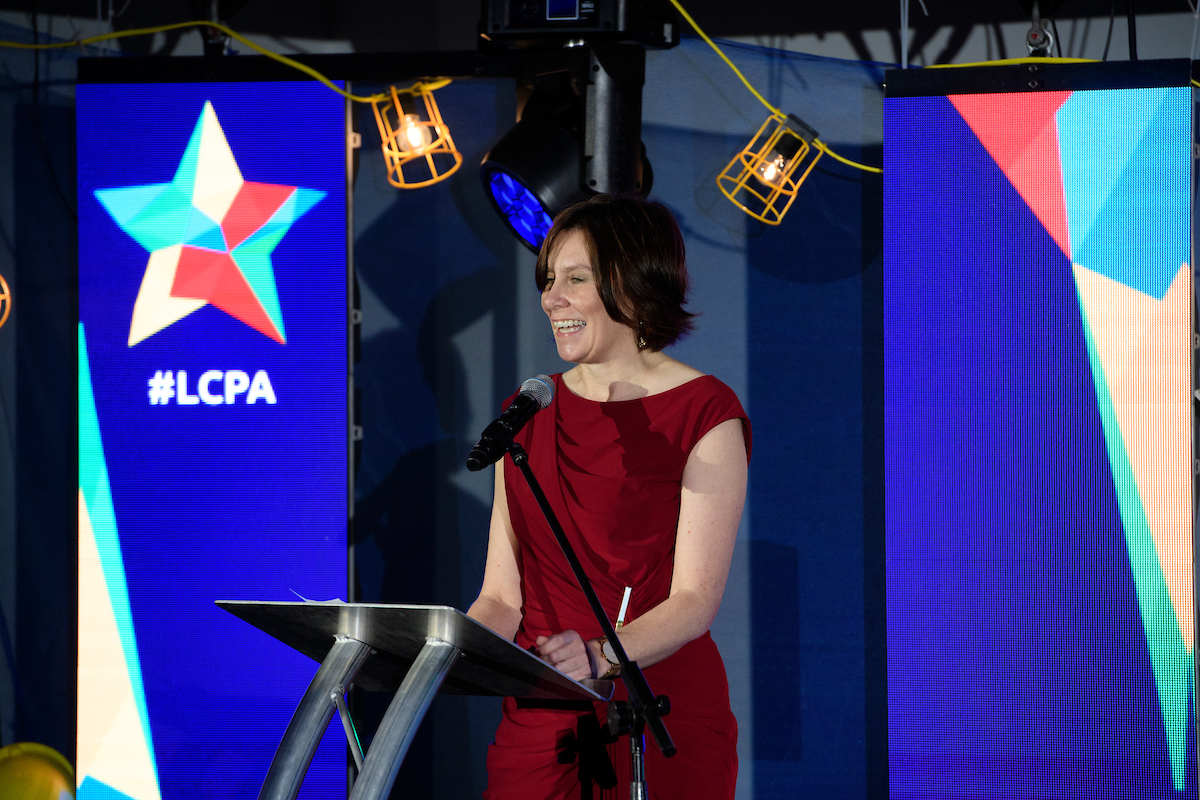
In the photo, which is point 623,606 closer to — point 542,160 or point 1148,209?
point 542,160

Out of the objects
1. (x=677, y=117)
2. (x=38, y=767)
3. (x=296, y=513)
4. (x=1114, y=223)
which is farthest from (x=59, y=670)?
(x=1114, y=223)

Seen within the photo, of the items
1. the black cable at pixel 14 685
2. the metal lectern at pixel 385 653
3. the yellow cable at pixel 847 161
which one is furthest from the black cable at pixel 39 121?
the metal lectern at pixel 385 653

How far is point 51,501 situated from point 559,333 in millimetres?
2356

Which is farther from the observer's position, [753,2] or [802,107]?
[753,2]

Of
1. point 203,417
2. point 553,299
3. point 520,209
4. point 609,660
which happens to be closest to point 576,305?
point 553,299

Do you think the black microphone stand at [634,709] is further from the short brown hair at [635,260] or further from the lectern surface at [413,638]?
the short brown hair at [635,260]

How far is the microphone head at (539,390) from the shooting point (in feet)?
5.34

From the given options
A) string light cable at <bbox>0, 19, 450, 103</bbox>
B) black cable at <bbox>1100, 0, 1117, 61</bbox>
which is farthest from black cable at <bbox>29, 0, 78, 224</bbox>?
black cable at <bbox>1100, 0, 1117, 61</bbox>

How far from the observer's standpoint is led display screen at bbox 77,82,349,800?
316 centimetres

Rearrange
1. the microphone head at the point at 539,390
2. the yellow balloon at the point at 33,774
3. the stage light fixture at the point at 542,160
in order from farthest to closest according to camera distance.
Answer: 1. the yellow balloon at the point at 33,774
2. the stage light fixture at the point at 542,160
3. the microphone head at the point at 539,390

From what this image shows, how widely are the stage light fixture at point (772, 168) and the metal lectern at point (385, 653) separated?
2363mm

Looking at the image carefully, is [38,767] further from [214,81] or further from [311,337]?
[214,81]

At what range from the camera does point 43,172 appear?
3.50 m

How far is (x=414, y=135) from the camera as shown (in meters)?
3.42
